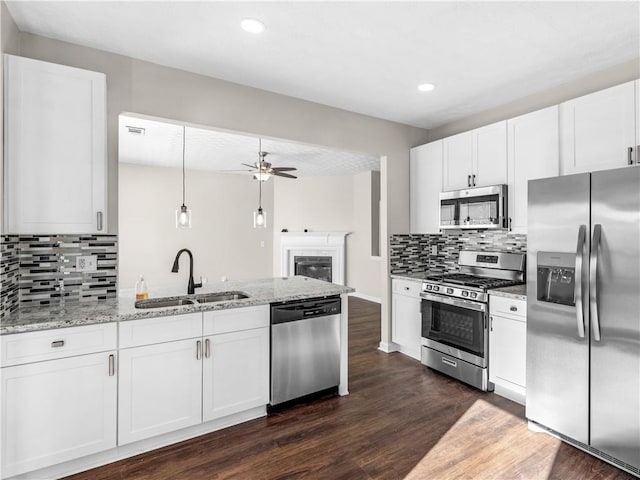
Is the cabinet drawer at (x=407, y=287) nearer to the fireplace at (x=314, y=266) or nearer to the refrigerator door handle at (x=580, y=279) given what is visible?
the refrigerator door handle at (x=580, y=279)

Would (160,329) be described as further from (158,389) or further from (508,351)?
(508,351)

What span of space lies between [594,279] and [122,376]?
2928 millimetres

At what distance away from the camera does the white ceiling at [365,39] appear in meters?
2.10

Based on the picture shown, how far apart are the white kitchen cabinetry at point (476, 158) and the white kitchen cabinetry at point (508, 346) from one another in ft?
4.01

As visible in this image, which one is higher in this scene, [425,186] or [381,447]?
[425,186]

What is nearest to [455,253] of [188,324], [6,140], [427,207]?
[427,207]

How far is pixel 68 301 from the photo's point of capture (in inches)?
97.3

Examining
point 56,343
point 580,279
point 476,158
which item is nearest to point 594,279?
point 580,279

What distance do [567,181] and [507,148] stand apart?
3.74ft

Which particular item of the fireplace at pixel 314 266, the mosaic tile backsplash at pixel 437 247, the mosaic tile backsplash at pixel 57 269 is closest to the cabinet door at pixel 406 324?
the mosaic tile backsplash at pixel 437 247

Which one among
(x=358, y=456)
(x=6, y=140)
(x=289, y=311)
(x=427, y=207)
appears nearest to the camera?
(x=6, y=140)

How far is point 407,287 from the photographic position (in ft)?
13.0

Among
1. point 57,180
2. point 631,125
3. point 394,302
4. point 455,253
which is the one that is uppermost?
point 631,125

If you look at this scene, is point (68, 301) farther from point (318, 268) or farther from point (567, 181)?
point (318, 268)
